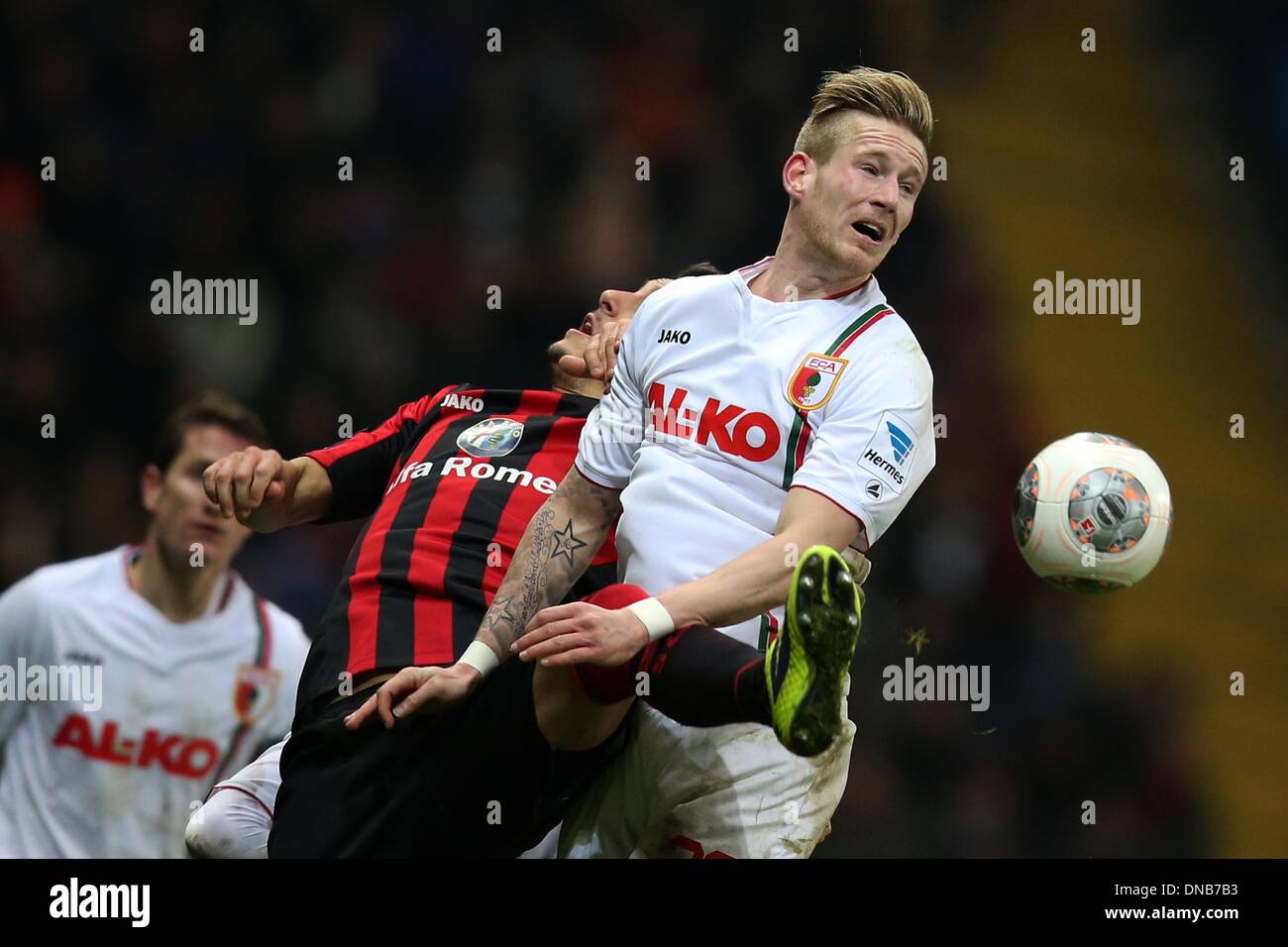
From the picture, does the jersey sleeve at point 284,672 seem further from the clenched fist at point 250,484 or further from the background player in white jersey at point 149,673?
the clenched fist at point 250,484

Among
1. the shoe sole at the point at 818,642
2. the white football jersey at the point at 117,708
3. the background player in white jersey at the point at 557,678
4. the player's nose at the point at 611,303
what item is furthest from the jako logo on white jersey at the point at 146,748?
the shoe sole at the point at 818,642

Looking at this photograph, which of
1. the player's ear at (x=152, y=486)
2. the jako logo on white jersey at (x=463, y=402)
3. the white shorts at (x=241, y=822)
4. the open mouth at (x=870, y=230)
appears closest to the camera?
the open mouth at (x=870, y=230)

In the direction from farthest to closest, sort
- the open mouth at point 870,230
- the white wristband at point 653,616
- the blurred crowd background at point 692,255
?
the blurred crowd background at point 692,255
the open mouth at point 870,230
the white wristband at point 653,616

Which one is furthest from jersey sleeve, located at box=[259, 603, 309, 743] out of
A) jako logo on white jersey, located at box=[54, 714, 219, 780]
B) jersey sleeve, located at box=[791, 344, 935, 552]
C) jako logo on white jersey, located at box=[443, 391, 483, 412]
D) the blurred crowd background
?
jersey sleeve, located at box=[791, 344, 935, 552]

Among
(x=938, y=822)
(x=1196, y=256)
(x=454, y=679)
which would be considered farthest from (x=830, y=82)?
(x=1196, y=256)

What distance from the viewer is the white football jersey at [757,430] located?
3352 millimetres

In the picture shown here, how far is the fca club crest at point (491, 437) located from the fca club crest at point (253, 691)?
1.94 meters

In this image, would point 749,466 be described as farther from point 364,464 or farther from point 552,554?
point 364,464

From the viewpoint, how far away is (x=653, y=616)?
3100 millimetres

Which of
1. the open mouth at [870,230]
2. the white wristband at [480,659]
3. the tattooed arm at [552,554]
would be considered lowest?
the white wristband at [480,659]

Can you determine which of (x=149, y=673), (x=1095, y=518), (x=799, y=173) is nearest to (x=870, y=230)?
(x=799, y=173)

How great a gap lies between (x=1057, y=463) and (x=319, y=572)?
3.25 meters

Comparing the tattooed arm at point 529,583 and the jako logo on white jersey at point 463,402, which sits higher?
the jako logo on white jersey at point 463,402

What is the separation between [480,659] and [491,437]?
826 mm
